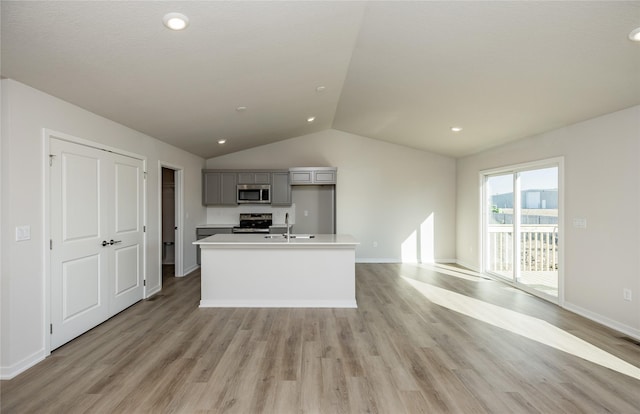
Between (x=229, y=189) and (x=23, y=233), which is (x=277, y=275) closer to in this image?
(x=23, y=233)

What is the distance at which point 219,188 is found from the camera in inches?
254

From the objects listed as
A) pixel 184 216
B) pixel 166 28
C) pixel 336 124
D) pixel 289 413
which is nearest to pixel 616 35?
pixel 166 28

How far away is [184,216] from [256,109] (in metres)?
2.62

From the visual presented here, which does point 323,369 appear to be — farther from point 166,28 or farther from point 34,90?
point 34,90

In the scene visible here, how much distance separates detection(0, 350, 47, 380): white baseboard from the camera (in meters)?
2.35

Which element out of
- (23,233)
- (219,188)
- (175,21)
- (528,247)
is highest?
(175,21)

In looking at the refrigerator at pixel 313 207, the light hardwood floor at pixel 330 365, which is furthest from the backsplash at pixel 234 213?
the light hardwood floor at pixel 330 365

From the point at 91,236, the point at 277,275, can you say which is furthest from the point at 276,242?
the point at 91,236

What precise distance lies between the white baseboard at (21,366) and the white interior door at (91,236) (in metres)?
0.17

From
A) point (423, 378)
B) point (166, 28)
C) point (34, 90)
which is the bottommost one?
point (423, 378)

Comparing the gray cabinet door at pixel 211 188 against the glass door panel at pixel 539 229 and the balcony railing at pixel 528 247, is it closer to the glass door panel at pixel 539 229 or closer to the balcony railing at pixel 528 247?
the balcony railing at pixel 528 247

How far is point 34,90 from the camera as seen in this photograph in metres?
2.56

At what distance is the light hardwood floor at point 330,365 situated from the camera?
2070 millimetres

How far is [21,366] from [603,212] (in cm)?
580
